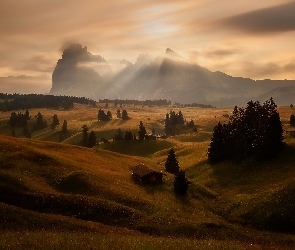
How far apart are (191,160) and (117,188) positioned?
4887 cm

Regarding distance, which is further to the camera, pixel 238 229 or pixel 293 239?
pixel 238 229

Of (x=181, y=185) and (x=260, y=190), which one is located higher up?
(x=181, y=185)

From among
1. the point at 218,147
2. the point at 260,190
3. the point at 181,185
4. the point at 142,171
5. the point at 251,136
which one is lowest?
the point at 260,190

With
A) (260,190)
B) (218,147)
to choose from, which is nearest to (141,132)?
(218,147)

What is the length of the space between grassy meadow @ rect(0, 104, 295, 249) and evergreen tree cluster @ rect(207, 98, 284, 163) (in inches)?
138

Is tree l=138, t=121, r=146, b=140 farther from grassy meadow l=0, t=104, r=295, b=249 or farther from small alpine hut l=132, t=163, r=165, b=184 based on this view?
small alpine hut l=132, t=163, r=165, b=184

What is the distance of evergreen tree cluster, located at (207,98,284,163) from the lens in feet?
259

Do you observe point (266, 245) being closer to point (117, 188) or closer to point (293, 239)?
point (293, 239)

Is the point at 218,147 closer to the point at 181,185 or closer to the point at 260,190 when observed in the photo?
the point at 260,190

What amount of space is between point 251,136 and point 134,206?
45.5 m

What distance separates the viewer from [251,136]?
3332 inches

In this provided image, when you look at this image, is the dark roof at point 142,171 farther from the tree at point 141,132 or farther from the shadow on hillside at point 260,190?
the tree at point 141,132

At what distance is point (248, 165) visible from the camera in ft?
256

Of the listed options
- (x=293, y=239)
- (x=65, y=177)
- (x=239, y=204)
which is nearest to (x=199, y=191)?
(x=239, y=204)
